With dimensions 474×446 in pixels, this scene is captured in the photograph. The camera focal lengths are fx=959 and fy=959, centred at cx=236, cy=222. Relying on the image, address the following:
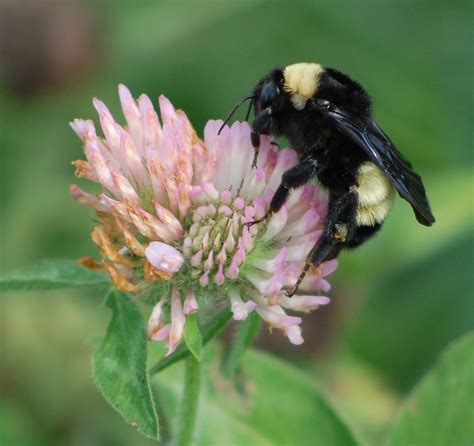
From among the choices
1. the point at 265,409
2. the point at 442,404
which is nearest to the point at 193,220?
the point at 265,409

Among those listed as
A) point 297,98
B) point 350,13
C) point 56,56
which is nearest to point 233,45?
point 350,13

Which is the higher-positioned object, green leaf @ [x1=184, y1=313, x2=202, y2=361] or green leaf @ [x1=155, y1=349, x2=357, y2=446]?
green leaf @ [x1=184, y1=313, x2=202, y2=361]

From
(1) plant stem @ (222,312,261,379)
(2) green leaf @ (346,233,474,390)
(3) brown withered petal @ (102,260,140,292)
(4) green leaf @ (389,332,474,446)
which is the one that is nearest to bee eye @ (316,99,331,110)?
(1) plant stem @ (222,312,261,379)

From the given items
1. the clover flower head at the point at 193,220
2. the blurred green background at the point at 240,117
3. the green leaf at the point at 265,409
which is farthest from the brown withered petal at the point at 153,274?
the blurred green background at the point at 240,117

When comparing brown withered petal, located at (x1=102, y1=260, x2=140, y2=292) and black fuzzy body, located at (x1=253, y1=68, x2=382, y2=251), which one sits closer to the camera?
brown withered petal, located at (x1=102, y1=260, x2=140, y2=292)

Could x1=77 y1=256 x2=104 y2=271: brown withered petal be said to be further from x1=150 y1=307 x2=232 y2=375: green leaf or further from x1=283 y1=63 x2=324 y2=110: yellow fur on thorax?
x1=283 y1=63 x2=324 y2=110: yellow fur on thorax

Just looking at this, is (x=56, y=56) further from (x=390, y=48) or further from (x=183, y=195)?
(x=183, y=195)
